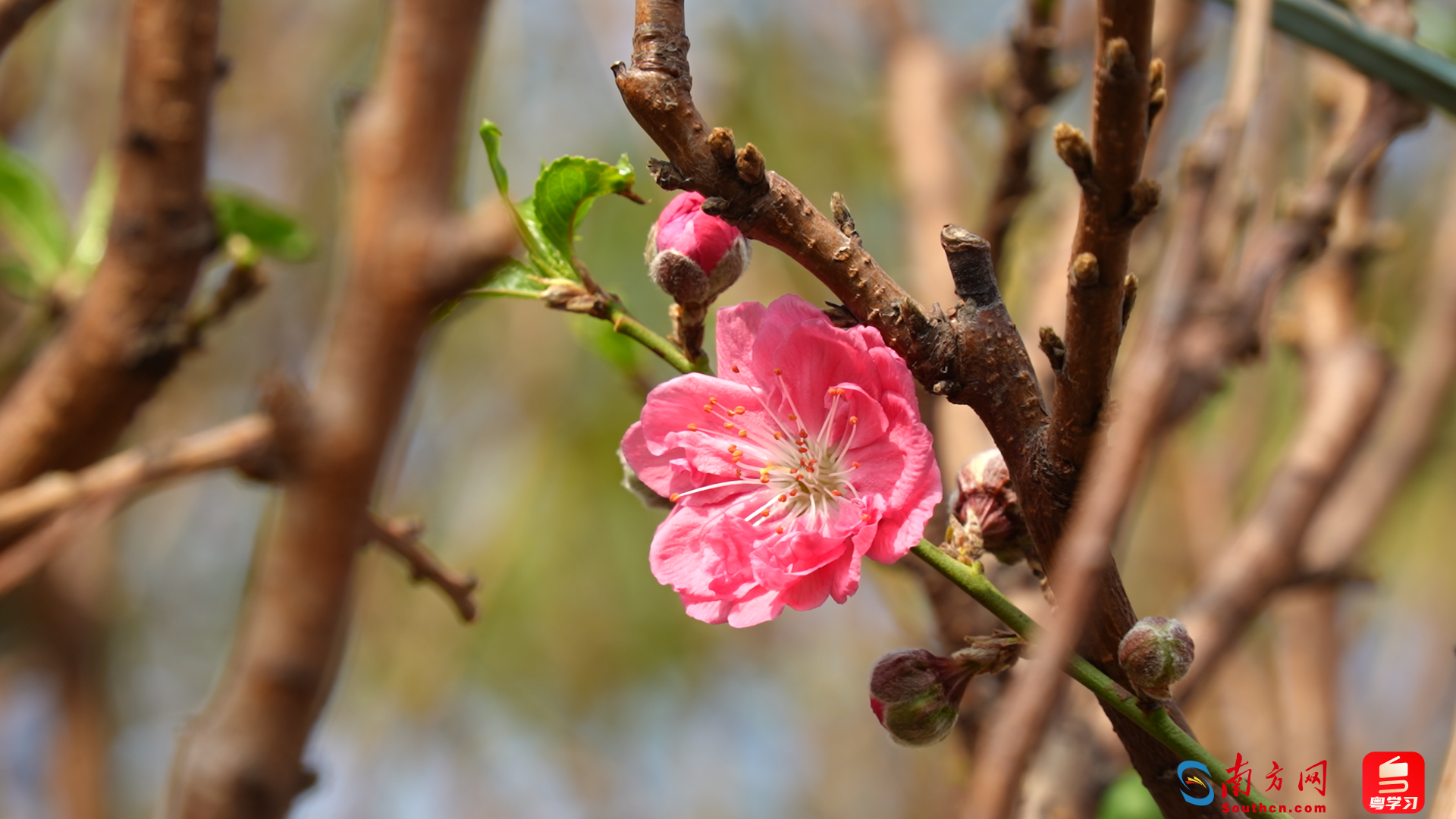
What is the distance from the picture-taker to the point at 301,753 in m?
0.53

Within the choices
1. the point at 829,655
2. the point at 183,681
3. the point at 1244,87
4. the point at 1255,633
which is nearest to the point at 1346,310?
the point at 1255,633

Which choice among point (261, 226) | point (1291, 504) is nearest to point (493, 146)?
point (261, 226)

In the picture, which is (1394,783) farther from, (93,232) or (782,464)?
(93,232)

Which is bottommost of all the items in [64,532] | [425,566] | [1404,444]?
[1404,444]

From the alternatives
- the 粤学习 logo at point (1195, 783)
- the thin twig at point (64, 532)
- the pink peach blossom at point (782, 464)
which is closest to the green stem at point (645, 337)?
the pink peach blossom at point (782, 464)

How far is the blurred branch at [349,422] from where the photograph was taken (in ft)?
1.66

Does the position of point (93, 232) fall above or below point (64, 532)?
above

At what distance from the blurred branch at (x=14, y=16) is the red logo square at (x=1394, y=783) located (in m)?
1.48

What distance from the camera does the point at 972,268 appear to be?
27.7 inches

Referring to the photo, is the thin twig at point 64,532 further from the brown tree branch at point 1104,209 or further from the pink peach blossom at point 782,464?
the brown tree branch at point 1104,209

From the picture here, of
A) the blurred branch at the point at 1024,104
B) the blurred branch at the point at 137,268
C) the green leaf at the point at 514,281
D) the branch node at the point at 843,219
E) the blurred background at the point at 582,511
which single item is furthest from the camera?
the blurred background at the point at 582,511

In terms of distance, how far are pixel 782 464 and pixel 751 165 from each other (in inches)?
13.0

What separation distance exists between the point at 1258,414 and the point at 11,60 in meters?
3.05

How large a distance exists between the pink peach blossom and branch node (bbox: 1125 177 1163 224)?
0.18 meters
